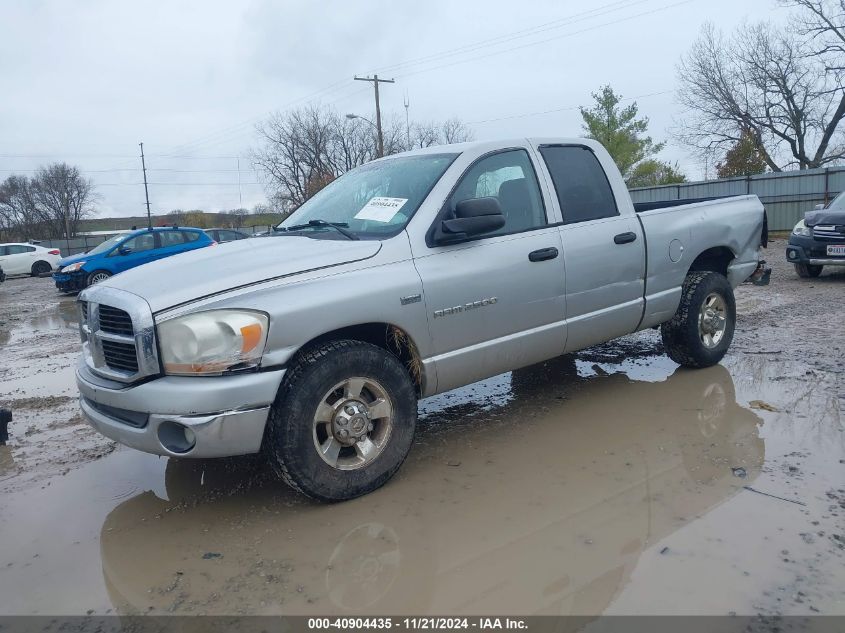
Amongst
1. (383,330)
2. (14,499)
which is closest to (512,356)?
(383,330)

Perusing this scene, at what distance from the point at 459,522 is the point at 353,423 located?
0.73m

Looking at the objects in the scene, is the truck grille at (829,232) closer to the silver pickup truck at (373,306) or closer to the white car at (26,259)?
the silver pickup truck at (373,306)

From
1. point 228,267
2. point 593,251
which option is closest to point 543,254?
point 593,251

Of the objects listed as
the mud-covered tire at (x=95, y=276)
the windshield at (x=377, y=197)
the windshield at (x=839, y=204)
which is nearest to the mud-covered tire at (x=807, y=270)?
the windshield at (x=839, y=204)

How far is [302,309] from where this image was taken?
323cm

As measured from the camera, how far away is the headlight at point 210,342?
Answer: 3.09 metres

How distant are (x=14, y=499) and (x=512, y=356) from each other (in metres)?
3.02

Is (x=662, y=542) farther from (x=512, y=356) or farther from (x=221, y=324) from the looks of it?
(x=221, y=324)

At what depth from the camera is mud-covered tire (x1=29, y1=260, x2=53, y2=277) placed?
2555 cm

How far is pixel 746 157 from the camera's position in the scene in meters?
34.9

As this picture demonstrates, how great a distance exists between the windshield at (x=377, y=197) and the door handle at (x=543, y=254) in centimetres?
77

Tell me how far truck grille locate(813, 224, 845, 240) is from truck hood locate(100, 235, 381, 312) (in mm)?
10008

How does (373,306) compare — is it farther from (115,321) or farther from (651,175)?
(651,175)

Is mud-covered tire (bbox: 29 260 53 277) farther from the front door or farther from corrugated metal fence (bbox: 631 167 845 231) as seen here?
the front door
